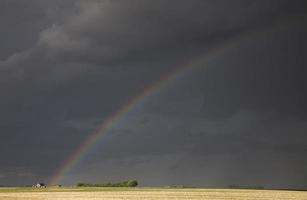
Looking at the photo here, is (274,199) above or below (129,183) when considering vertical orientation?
below

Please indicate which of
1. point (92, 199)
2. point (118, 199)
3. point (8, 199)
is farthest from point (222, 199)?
point (8, 199)

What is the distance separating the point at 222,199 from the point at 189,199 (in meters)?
4.56

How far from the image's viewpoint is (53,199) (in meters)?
73.9

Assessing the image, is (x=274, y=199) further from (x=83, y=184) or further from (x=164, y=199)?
(x=83, y=184)

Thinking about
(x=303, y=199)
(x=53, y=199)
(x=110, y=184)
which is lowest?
(x=303, y=199)

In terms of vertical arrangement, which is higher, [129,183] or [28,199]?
[129,183]

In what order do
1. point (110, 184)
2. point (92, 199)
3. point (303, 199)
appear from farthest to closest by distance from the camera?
1. point (110, 184)
2. point (92, 199)
3. point (303, 199)

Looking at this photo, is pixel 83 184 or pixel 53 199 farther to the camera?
pixel 83 184

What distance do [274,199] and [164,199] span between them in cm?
1540

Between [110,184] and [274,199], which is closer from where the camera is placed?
[274,199]

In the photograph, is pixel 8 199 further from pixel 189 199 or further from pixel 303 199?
pixel 303 199

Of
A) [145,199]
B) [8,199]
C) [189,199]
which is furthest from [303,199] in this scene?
[8,199]

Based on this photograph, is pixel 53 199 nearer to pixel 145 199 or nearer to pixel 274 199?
pixel 145 199

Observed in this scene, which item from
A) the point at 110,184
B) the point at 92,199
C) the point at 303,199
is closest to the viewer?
the point at 303,199
